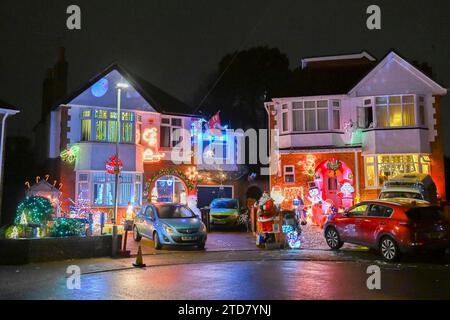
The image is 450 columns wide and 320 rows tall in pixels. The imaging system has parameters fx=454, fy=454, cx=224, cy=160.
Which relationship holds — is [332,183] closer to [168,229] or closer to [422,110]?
[422,110]

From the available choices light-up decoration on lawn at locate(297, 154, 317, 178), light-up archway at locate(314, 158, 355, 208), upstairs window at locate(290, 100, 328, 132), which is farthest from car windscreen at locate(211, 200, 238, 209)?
upstairs window at locate(290, 100, 328, 132)

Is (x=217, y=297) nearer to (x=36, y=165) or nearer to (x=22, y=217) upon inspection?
(x=22, y=217)

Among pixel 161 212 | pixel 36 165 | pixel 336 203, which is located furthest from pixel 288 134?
pixel 36 165

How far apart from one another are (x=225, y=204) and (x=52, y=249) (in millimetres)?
13549

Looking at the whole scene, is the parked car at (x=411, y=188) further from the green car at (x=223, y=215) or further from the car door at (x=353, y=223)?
the green car at (x=223, y=215)

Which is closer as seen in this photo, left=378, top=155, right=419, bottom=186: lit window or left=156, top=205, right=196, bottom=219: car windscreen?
left=156, top=205, right=196, bottom=219: car windscreen

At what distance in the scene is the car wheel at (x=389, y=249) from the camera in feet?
44.8

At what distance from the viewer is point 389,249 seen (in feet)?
45.4

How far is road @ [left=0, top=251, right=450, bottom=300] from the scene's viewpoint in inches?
350

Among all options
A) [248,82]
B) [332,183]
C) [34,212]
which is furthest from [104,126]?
[248,82]

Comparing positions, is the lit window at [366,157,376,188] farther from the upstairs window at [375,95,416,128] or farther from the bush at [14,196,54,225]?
the bush at [14,196,54,225]

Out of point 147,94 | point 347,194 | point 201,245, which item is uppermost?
point 147,94

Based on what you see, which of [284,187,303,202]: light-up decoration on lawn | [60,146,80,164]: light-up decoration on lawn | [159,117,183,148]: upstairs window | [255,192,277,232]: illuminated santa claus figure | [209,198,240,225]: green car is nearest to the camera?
[255,192,277,232]: illuminated santa claus figure

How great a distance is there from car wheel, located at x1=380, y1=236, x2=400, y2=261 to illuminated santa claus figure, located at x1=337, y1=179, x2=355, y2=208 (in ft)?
31.8
